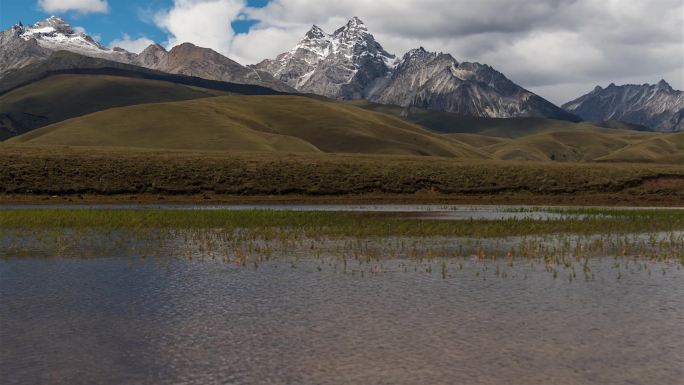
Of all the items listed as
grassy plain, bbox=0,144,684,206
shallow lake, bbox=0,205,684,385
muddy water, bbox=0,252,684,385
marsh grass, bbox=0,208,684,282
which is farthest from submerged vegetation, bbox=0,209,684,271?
grassy plain, bbox=0,144,684,206

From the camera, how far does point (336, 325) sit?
72.4ft

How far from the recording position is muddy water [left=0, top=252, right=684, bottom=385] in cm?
1745

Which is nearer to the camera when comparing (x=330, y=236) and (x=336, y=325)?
(x=336, y=325)

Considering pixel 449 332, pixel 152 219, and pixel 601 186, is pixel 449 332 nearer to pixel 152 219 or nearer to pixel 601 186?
pixel 152 219

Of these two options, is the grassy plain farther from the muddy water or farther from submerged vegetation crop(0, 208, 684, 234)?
the muddy water

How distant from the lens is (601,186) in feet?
315

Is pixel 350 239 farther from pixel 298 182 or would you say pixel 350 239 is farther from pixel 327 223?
Answer: pixel 298 182

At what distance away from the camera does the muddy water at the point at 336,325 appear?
1745 centimetres

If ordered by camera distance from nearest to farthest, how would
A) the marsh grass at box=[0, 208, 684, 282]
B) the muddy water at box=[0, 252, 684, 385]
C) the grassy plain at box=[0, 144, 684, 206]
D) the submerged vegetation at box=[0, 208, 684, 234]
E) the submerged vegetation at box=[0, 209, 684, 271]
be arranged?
the muddy water at box=[0, 252, 684, 385], the marsh grass at box=[0, 208, 684, 282], the submerged vegetation at box=[0, 209, 684, 271], the submerged vegetation at box=[0, 208, 684, 234], the grassy plain at box=[0, 144, 684, 206]

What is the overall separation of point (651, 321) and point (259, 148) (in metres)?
161

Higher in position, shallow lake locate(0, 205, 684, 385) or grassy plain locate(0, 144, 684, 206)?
grassy plain locate(0, 144, 684, 206)

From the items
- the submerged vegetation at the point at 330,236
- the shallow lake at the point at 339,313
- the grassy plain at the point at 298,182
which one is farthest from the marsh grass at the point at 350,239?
the grassy plain at the point at 298,182

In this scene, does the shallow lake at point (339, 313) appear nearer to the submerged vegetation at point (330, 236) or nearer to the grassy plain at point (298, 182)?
the submerged vegetation at point (330, 236)

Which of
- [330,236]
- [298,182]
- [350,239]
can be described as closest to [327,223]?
[330,236]
